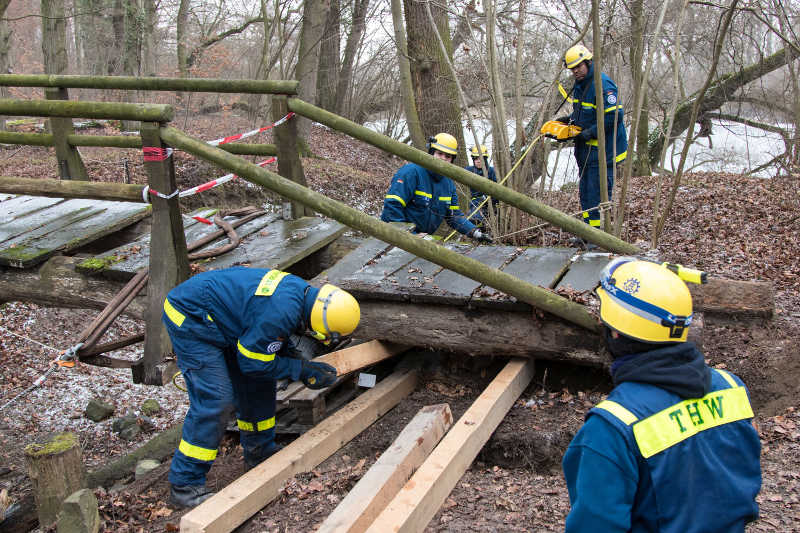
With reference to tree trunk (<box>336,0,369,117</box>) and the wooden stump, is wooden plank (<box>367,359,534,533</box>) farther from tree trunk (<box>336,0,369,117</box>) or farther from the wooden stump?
tree trunk (<box>336,0,369,117</box>)

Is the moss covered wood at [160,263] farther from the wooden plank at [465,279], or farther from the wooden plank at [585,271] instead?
the wooden plank at [585,271]

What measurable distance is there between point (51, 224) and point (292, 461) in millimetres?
3673

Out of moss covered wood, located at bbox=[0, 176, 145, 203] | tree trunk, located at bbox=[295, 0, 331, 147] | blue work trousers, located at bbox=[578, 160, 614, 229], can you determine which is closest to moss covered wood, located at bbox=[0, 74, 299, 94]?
moss covered wood, located at bbox=[0, 176, 145, 203]

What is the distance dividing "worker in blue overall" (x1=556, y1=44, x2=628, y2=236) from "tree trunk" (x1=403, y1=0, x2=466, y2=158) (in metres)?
2.14

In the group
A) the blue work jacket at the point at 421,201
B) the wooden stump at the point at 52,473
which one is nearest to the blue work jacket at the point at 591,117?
the blue work jacket at the point at 421,201

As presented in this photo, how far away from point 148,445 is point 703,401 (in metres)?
4.15

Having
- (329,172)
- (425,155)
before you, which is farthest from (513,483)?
(329,172)

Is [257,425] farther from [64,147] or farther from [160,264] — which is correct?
[64,147]

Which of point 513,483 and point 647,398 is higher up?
point 647,398

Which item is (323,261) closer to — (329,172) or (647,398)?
(647,398)

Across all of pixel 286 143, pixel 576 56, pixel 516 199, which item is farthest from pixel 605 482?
pixel 576 56

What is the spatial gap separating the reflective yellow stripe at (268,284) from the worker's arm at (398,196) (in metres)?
2.52

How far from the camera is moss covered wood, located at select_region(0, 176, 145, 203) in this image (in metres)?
4.61

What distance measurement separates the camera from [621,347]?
1.99 meters
